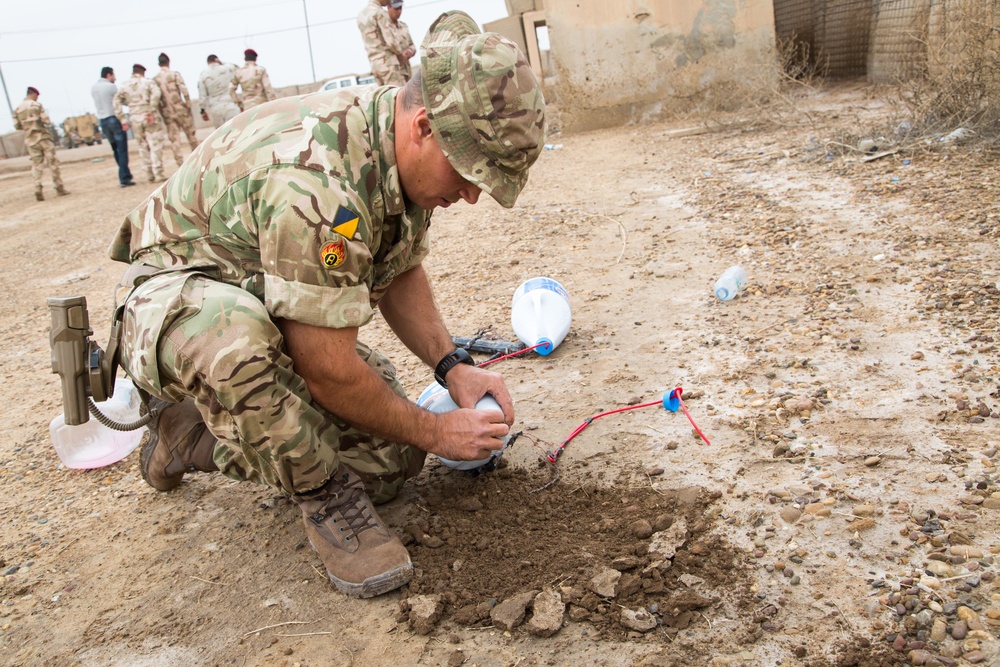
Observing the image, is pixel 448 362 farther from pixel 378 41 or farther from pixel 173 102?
pixel 173 102

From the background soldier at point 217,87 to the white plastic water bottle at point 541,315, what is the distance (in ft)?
35.6

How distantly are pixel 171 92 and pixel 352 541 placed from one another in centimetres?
1145

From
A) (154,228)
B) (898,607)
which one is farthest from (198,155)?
(898,607)

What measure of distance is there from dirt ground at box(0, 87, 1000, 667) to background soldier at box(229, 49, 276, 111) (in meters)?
9.19

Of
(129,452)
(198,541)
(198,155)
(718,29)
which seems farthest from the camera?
(718,29)

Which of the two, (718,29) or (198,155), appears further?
(718,29)

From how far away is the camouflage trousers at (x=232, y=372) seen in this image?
1744 mm

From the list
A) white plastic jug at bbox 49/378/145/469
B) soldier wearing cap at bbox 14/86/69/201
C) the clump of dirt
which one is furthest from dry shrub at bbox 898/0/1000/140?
soldier wearing cap at bbox 14/86/69/201

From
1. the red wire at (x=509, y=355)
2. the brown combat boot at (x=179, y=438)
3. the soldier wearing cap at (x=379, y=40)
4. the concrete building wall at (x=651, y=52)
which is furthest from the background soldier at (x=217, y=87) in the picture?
the brown combat boot at (x=179, y=438)

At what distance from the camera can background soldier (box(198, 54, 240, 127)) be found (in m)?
12.6

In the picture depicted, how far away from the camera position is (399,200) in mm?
1875

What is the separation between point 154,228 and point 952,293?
267 cm

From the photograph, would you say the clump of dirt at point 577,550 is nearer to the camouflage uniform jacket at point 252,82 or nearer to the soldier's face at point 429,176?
the soldier's face at point 429,176

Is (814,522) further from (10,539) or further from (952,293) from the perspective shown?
(10,539)
